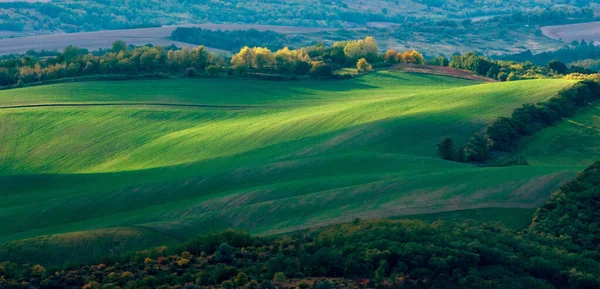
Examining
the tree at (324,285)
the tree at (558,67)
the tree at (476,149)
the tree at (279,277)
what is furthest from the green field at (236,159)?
the tree at (558,67)

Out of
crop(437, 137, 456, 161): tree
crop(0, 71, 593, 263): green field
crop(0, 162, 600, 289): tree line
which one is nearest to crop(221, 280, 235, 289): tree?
crop(0, 162, 600, 289): tree line

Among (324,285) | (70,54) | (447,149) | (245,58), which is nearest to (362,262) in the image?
(324,285)

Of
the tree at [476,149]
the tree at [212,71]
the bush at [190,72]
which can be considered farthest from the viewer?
the tree at [212,71]

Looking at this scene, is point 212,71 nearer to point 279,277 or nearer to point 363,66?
point 363,66

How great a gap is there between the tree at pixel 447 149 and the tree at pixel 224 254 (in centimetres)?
3918

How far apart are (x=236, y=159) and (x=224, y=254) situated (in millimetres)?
37427

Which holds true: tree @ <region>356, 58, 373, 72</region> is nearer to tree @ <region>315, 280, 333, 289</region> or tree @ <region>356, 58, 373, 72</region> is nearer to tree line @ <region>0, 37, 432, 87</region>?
tree line @ <region>0, 37, 432, 87</region>

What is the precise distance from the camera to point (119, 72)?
13938cm

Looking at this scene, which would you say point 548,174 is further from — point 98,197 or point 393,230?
point 98,197

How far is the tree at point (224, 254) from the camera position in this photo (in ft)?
184

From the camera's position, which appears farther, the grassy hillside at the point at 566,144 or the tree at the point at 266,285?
the grassy hillside at the point at 566,144

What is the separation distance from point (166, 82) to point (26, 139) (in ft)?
110

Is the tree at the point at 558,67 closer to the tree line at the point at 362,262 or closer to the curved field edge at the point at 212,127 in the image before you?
the curved field edge at the point at 212,127

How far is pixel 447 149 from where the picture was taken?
90750 mm
